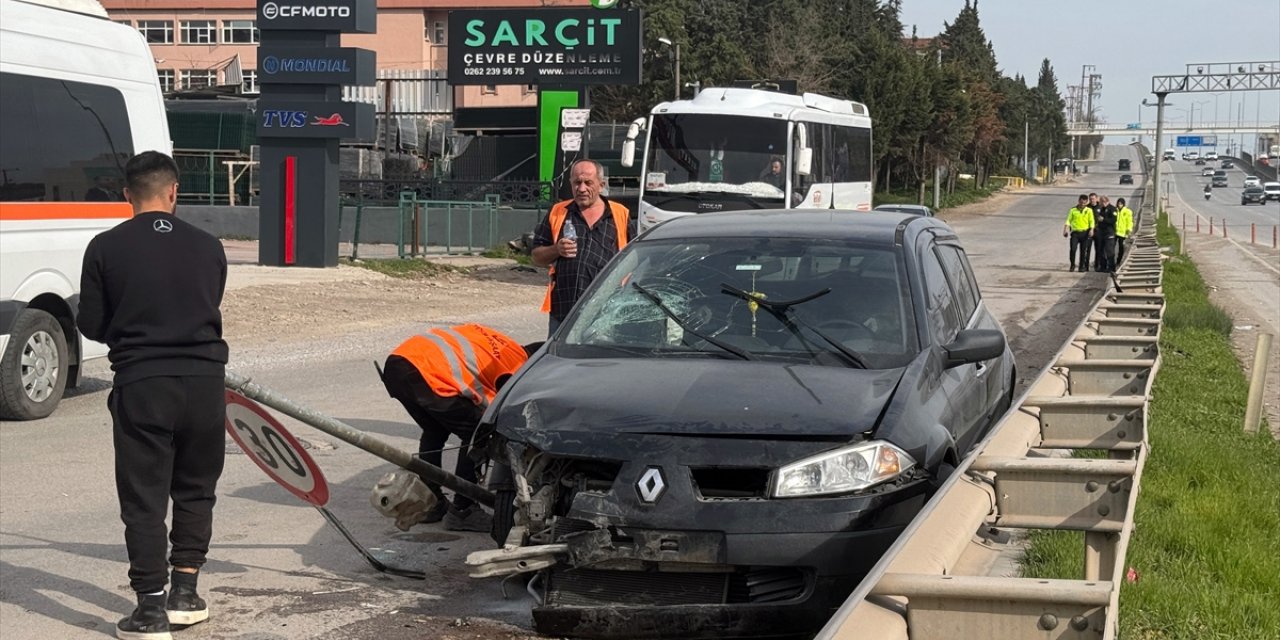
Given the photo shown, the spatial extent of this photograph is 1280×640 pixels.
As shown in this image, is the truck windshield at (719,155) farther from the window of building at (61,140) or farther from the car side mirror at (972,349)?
the car side mirror at (972,349)

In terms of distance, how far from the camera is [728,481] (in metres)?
5.23

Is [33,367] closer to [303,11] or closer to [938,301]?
[938,301]

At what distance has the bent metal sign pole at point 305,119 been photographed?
26.8m

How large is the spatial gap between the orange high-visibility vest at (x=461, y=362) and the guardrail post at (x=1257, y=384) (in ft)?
20.5

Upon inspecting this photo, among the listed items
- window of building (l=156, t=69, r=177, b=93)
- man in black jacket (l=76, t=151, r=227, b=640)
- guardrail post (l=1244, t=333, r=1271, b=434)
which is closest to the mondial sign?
guardrail post (l=1244, t=333, r=1271, b=434)

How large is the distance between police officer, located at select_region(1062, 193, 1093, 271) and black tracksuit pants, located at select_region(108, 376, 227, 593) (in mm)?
29511

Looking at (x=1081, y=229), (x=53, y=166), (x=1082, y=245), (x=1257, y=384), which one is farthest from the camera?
(x=1082, y=245)

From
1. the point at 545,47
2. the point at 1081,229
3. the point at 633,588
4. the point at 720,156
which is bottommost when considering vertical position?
the point at 633,588

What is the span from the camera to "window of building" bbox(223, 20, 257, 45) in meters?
84.7

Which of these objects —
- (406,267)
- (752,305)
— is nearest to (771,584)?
(752,305)

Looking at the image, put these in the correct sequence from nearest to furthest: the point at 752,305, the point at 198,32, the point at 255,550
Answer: the point at 752,305 → the point at 255,550 → the point at 198,32

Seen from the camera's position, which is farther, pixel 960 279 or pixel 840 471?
pixel 960 279

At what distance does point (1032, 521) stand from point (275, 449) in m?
3.01

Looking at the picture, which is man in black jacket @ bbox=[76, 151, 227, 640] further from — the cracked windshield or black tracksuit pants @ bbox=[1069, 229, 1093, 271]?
black tracksuit pants @ bbox=[1069, 229, 1093, 271]
